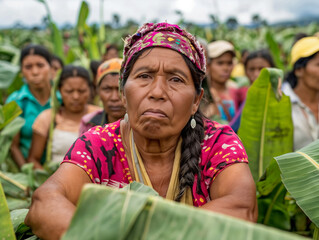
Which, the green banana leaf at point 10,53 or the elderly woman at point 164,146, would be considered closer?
the elderly woman at point 164,146

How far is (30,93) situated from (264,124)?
7.97ft

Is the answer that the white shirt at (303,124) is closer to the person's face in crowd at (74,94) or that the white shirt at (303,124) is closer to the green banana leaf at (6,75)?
the person's face in crowd at (74,94)

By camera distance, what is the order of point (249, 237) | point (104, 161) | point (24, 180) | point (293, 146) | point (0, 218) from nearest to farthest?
point (249, 237), point (0, 218), point (104, 161), point (293, 146), point (24, 180)

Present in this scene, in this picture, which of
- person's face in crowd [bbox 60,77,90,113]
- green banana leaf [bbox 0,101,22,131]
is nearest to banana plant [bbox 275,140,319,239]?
green banana leaf [bbox 0,101,22,131]

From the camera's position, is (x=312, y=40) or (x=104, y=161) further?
(x=312, y=40)

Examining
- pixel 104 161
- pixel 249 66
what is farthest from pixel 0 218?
pixel 249 66

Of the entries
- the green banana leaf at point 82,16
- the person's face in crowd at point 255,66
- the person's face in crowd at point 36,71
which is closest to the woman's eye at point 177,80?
the person's face in crowd at point 36,71

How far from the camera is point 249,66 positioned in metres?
4.86

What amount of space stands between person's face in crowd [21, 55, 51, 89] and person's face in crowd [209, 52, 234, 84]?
1.79 m

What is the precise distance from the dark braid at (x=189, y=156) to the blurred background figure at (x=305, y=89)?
1.58 meters

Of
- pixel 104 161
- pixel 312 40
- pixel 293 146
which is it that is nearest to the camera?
pixel 104 161

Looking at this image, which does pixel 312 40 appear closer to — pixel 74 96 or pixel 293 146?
pixel 293 146

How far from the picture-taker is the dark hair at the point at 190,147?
1530 millimetres

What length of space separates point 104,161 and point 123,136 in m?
0.15
